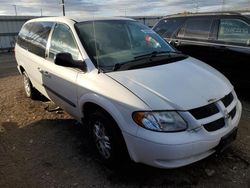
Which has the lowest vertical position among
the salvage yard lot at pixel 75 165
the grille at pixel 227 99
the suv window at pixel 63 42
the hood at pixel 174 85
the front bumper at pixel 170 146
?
the salvage yard lot at pixel 75 165

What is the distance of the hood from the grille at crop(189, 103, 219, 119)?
0.04 meters

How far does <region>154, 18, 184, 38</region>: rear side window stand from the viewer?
23.1 feet

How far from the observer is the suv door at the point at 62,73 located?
3893 mm

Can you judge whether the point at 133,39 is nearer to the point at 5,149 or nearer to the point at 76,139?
the point at 76,139

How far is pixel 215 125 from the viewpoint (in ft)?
9.95

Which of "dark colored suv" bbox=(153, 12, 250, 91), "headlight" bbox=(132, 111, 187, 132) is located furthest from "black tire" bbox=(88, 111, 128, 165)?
"dark colored suv" bbox=(153, 12, 250, 91)

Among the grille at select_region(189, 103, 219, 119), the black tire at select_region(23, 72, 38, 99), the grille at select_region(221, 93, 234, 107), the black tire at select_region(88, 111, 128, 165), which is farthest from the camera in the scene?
the black tire at select_region(23, 72, 38, 99)

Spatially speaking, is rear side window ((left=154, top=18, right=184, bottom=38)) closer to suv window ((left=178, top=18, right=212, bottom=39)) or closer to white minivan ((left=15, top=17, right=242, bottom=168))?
suv window ((left=178, top=18, right=212, bottom=39))

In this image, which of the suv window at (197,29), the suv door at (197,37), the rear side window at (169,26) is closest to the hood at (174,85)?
the suv door at (197,37)

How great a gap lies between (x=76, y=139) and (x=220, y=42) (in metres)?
3.56

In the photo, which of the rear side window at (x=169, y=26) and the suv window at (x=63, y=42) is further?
the rear side window at (x=169, y=26)

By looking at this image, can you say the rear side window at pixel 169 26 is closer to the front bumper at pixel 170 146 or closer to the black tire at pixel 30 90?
the black tire at pixel 30 90

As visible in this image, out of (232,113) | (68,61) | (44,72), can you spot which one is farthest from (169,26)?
(232,113)

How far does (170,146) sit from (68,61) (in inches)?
65.9
